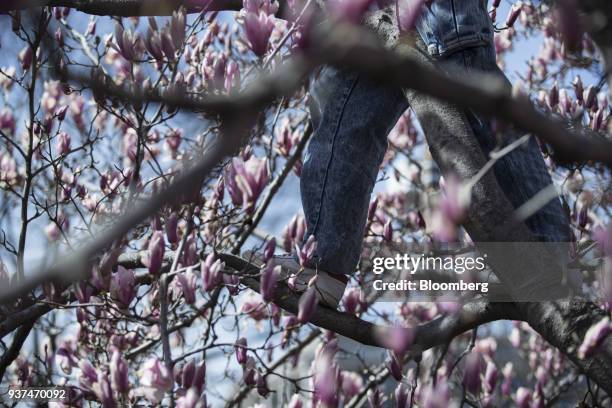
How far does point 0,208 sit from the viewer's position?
278cm

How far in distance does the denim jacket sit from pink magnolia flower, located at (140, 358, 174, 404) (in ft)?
3.40

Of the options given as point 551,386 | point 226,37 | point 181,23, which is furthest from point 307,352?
point 181,23

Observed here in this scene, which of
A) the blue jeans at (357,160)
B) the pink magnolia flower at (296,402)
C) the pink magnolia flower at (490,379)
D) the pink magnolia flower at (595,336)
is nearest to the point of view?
the pink magnolia flower at (595,336)

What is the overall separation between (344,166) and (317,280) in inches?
13.2

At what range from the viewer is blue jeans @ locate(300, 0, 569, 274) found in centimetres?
207

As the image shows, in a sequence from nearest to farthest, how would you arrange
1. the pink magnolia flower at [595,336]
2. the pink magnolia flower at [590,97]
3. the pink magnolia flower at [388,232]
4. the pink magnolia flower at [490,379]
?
the pink magnolia flower at [595,336] < the pink magnolia flower at [590,97] < the pink magnolia flower at [388,232] < the pink magnolia flower at [490,379]

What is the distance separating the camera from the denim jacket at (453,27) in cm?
201

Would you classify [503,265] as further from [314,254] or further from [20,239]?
[20,239]

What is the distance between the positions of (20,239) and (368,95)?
1244mm

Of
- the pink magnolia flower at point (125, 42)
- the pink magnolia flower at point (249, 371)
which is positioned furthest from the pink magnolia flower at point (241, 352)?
the pink magnolia flower at point (125, 42)

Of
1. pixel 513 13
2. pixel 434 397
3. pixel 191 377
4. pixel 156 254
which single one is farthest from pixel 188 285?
pixel 513 13

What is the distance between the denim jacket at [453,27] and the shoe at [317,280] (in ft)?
2.20

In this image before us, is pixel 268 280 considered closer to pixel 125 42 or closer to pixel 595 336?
pixel 595 336

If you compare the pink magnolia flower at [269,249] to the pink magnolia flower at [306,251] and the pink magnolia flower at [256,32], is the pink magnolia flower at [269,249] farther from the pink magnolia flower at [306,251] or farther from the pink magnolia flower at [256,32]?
the pink magnolia flower at [256,32]
